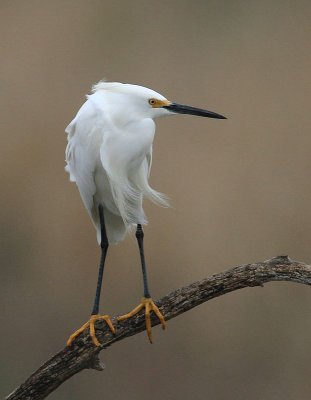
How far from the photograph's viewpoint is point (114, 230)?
6.66 feet

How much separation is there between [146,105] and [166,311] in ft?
1.49

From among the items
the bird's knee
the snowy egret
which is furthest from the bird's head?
the bird's knee

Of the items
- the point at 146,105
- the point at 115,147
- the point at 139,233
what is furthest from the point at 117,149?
the point at 139,233

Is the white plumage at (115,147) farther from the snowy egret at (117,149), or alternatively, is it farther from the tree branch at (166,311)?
the tree branch at (166,311)

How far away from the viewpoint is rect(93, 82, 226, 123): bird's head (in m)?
1.77

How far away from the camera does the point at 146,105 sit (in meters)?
1.79

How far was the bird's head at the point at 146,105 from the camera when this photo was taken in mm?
1772

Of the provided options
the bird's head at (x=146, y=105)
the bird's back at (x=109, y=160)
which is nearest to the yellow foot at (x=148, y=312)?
the bird's back at (x=109, y=160)

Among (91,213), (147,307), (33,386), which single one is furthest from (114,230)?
(33,386)

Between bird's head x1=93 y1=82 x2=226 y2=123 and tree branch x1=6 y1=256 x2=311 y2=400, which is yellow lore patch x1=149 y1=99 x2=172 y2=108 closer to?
bird's head x1=93 y1=82 x2=226 y2=123

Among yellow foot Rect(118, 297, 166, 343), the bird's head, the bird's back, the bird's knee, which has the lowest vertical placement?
yellow foot Rect(118, 297, 166, 343)

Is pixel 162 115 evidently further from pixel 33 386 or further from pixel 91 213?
pixel 33 386

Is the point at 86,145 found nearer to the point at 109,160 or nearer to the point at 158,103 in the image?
the point at 109,160

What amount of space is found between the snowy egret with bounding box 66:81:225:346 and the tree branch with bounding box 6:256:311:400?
0.03 meters
